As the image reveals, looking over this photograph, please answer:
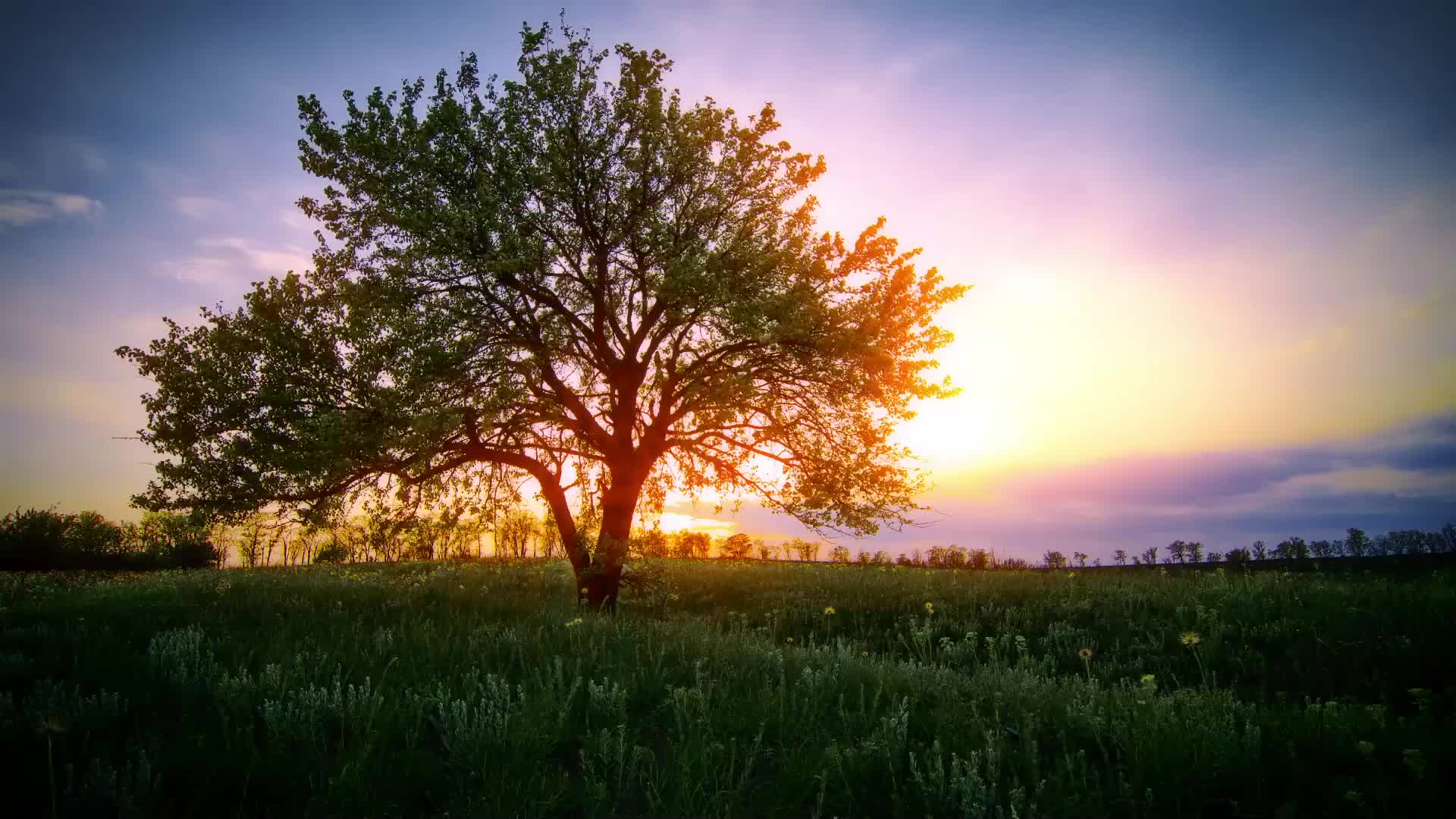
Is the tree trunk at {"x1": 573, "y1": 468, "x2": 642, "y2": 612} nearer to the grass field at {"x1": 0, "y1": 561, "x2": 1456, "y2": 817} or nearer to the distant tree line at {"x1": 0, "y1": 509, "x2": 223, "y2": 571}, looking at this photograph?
the grass field at {"x1": 0, "y1": 561, "x2": 1456, "y2": 817}

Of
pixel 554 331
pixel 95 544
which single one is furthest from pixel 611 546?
pixel 95 544

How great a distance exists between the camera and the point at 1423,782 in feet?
14.3

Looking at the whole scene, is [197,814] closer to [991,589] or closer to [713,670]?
[713,670]

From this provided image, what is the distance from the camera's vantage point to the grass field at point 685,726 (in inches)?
167

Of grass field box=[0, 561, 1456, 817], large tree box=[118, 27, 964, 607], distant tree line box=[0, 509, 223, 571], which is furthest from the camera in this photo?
distant tree line box=[0, 509, 223, 571]

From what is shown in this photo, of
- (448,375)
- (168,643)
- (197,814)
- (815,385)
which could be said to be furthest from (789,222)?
(197,814)

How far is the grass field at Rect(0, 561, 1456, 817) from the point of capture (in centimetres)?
425

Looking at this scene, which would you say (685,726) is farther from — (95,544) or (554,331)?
(95,544)

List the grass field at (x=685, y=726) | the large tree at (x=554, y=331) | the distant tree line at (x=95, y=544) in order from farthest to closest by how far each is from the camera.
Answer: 1. the distant tree line at (x=95, y=544)
2. the large tree at (x=554, y=331)
3. the grass field at (x=685, y=726)

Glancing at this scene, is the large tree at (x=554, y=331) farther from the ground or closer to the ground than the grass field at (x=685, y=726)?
farther from the ground

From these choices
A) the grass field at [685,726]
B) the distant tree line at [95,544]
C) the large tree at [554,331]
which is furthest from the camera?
the distant tree line at [95,544]

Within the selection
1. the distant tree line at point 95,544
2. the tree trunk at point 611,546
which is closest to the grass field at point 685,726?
the tree trunk at point 611,546

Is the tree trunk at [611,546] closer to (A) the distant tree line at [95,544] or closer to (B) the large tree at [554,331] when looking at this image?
(B) the large tree at [554,331]

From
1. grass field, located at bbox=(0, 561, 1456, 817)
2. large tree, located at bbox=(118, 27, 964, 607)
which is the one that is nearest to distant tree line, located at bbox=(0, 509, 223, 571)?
large tree, located at bbox=(118, 27, 964, 607)
